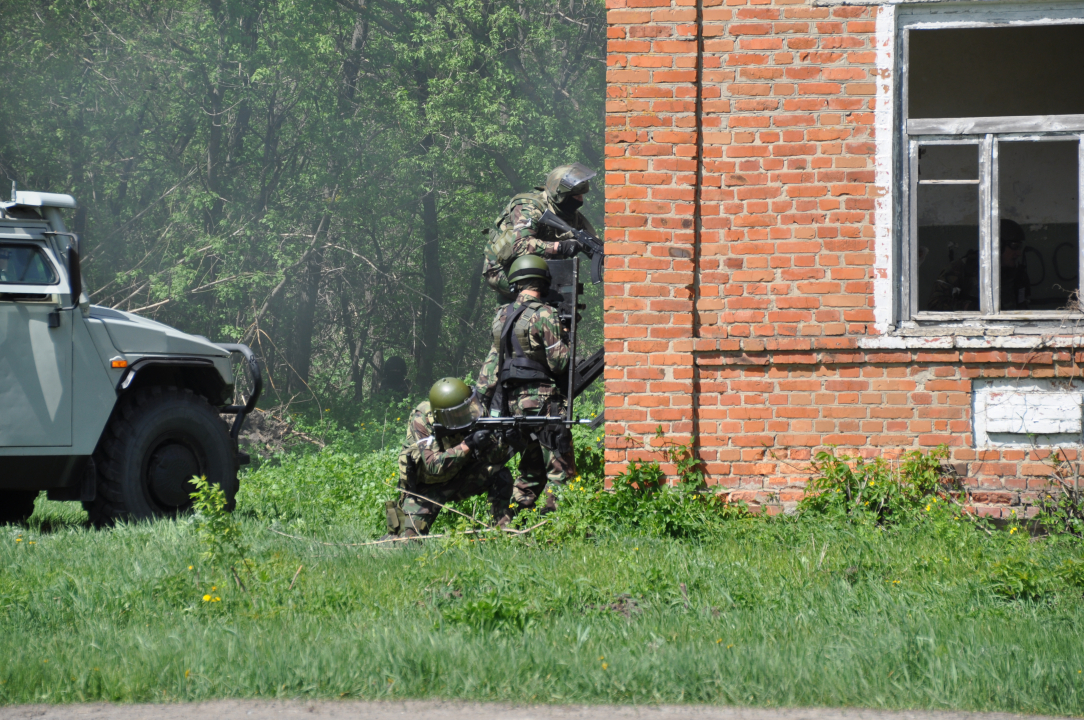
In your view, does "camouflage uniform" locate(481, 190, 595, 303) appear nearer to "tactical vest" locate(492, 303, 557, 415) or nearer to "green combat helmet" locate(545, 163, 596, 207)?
"green combat helmet" locate(545, 163, 596, 207)

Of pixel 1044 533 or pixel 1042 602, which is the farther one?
pixel 1044 533

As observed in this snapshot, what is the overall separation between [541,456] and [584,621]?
2513 millimetres

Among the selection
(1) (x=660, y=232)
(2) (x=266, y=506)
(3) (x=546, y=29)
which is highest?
(3) (x=546, y=29)

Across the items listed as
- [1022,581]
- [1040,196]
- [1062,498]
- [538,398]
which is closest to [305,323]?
[538,398]

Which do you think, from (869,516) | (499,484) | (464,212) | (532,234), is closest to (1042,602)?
(869,516)

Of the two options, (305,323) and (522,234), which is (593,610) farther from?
(305,323)

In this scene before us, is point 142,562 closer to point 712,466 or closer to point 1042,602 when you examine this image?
point 712,466

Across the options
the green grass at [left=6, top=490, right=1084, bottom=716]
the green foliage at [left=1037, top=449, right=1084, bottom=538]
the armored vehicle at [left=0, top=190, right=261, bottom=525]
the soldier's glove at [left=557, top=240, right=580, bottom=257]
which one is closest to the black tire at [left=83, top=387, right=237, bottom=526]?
the armored vehicle at [left=0, top=190, right=261, bottom=525]

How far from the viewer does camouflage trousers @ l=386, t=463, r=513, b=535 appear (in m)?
6.02

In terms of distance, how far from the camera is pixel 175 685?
3.45 metres

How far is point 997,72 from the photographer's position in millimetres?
8633

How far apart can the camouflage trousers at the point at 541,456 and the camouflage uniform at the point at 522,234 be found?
0.83 meters

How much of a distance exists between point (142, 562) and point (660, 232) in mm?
3415

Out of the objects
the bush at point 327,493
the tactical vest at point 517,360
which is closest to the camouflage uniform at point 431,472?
the tactical vest at point 517,360
